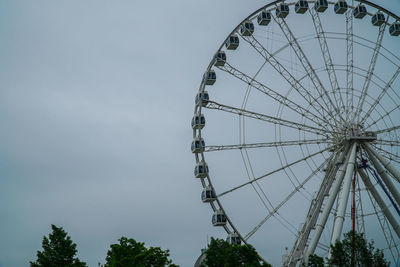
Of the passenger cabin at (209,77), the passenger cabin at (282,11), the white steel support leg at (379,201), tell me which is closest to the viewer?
the white steel support leg at (379,201)

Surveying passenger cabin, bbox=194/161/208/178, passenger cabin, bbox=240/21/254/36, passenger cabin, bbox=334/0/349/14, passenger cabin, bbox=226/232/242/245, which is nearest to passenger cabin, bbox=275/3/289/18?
passenger cabin, bbox=240/21/254/36

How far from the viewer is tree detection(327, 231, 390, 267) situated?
150ft

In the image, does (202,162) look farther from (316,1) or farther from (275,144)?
(316,1)

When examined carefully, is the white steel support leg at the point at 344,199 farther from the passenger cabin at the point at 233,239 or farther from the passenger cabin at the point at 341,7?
the passenger cabin at the point at 341,7

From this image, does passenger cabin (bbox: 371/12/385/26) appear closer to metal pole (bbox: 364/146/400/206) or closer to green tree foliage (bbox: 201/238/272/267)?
metal pole (bbox: 364/146/400/206)

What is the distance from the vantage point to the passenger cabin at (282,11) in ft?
191

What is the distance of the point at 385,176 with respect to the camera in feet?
167

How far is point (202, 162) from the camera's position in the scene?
178ft

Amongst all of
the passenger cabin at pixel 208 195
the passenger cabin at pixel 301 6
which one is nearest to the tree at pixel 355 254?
the passenger cabin at pixel 208 195

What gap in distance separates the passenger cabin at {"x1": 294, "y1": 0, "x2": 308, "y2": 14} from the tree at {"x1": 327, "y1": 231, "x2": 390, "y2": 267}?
2156cm

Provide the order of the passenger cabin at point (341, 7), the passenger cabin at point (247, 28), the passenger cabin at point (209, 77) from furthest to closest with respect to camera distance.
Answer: the passenger cabin at point (341, 7) < the passenger cabin at point (247, 28) < the passenger cabin at point (209, 77)

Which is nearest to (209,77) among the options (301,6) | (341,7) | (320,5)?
(301,6)

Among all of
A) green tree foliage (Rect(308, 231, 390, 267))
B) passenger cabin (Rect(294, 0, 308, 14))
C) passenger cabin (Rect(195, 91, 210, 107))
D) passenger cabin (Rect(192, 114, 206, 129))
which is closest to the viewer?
green tree foliage (Rect(308, 231, 390, 267))

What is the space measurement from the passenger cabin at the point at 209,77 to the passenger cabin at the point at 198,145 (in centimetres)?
525
